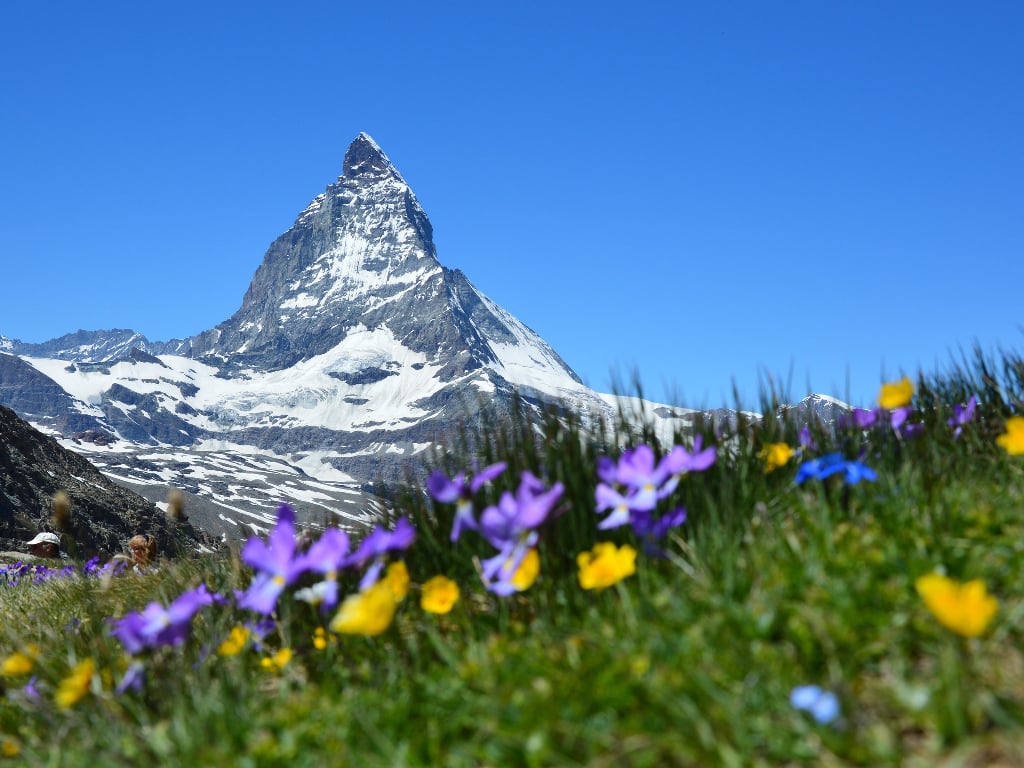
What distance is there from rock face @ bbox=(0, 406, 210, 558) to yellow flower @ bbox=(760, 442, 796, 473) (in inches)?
505

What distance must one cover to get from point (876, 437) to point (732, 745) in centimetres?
267

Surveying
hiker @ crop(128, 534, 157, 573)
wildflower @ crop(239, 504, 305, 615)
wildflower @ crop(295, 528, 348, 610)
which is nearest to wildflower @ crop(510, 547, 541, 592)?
wildflower @ crop(295, 528, 348, 610)

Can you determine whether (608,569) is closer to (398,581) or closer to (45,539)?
(398,581)

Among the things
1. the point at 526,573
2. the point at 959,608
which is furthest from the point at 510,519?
the point at 959,608

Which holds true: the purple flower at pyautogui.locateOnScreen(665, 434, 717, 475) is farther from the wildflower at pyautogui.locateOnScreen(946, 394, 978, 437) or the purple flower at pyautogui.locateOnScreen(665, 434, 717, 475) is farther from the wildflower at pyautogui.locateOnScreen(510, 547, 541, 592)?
the wildflower at pyautogui.locateOnScreen(946, 394, 978, 437)

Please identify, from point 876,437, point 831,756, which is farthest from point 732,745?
point 876,437

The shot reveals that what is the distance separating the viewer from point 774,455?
3.81 m

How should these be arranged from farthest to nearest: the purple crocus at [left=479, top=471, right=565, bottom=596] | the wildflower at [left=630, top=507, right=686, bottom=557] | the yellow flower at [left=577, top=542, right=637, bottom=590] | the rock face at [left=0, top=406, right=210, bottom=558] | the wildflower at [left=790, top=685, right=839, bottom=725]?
the rock face at [left=0, top=406, right=210, bottom=558] < the wildflower at [left=630, top=507, right=686, bottom=557] < the purple crocus at [left=479, top=471, right=565, bottom=596] < the yellow flower at [left=577, top=542, right=637, bottom=590] < the wildflower at [left=790, top=685, right=839, bottom=725]

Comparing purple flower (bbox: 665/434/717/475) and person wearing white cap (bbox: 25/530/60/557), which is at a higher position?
purple flower (bbox: 665/434/717/475)

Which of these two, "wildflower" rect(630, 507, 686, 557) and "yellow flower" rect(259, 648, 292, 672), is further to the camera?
"yellow flower" rect(259, 648, 292, 672)

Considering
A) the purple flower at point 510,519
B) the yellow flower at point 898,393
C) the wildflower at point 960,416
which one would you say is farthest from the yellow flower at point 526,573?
the wildflower at point 960,416

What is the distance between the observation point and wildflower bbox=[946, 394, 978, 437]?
4.23m

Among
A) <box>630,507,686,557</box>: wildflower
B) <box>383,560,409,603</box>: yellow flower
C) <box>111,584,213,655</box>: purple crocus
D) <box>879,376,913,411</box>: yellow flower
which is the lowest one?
<box>111,584,213,655</box>: purple crocus

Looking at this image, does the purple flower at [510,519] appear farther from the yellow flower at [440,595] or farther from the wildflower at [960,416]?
the wildflower at [960,416]
